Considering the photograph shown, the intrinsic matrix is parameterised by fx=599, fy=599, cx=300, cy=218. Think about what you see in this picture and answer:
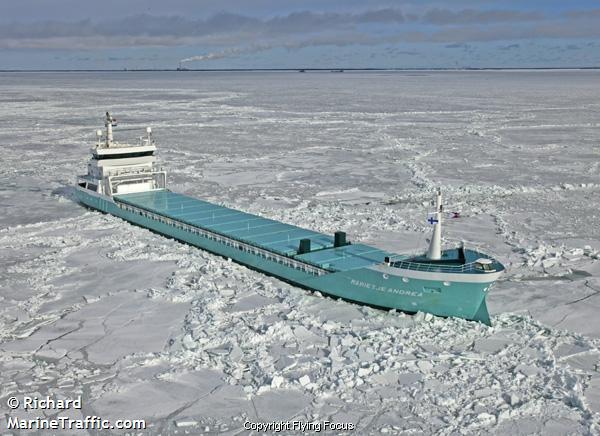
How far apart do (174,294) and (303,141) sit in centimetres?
2486

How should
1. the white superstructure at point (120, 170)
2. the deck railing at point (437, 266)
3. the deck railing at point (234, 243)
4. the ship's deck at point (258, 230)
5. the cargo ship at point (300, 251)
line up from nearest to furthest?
1. the deck railing at point (437, 266)
2. the cargo ship at point (300, 251)
3. the deck railing at point (234, 243)
4. the ship's deck at point (258, 230)
5. the white superstructure at point (120, 170)

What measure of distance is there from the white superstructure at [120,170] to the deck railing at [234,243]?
238 centimetres

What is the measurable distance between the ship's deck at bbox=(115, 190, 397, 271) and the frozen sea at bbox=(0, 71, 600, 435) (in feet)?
2.95

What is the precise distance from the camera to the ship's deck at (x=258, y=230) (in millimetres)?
14023

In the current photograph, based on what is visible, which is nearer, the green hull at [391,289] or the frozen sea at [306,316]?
the frozen sea at [306,316]

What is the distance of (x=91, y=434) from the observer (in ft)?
27.2

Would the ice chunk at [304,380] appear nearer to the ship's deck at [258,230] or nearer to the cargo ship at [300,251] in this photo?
the cargo ship at [300,251]

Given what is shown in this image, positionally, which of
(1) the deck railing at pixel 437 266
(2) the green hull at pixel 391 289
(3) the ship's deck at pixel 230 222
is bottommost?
(2) the green hull at pixel 391 289

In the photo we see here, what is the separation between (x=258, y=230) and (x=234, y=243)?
1361 millimetres

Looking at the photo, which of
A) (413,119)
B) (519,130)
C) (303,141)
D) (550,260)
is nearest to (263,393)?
(550,260)

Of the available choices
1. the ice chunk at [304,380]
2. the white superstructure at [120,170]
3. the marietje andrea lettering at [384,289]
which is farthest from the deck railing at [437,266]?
the white superstructure at [120,170]

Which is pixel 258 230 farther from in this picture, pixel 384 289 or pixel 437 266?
pixel 437 266

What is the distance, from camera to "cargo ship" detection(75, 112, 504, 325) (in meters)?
11.7

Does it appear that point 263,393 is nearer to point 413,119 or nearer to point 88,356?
point 88,356
